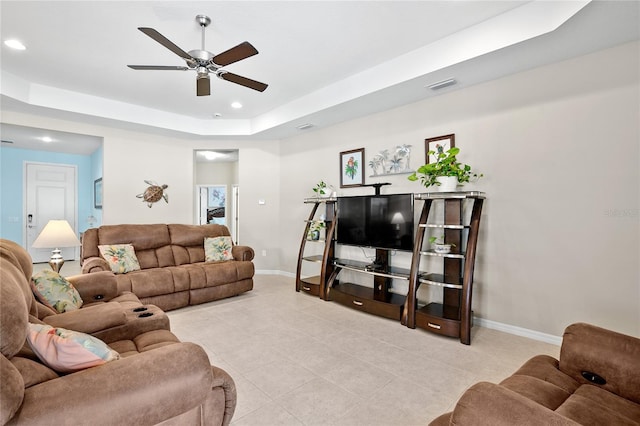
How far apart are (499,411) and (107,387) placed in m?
1.32

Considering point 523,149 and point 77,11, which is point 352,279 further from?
point 77,11

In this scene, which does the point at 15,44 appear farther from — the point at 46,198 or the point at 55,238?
the point at 46,198

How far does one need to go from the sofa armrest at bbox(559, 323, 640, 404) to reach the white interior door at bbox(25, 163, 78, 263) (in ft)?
30.6

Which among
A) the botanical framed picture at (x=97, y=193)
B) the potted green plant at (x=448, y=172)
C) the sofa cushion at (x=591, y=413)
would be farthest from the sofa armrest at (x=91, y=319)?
the botanical framed picture at (x=97, y=193)

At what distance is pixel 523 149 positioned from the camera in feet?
10.4

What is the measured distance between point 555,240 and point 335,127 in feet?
10.9

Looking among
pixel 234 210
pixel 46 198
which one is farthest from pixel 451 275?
pixel 46 198

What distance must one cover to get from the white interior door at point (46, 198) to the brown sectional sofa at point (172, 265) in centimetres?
453

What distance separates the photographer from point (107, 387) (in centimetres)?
109

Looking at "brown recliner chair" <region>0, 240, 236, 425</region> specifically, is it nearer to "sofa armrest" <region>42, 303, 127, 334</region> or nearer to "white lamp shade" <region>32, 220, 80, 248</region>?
"sofa armrest" <region>42, 303, 127, 334</region>

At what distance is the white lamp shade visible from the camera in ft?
11.0

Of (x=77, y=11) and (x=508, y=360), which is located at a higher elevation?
(x=77, y=11)

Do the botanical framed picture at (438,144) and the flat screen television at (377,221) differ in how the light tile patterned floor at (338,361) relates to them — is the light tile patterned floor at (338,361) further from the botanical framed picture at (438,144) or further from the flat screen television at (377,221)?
the botanical framed picture at (438,144)

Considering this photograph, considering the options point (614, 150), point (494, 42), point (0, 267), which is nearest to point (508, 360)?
point (614, 150)
